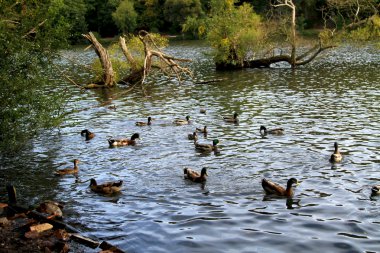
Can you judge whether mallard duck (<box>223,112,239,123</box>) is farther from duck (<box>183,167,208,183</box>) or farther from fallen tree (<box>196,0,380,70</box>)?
fallen tree (<box>196,0,380,70</box>)

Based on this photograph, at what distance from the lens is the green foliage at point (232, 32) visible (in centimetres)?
5369

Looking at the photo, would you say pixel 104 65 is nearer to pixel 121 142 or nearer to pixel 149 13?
pixel 121 142

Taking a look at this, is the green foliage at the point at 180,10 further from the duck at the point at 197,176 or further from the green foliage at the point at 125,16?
the duck at the point at 197,176

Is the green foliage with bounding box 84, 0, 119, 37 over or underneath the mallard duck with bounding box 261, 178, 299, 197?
over

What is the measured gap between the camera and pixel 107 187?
1744 cm

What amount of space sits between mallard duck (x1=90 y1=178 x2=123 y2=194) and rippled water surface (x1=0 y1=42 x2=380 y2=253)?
0.32 meters

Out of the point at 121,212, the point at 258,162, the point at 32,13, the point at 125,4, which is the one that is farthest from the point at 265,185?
the point at 125,4

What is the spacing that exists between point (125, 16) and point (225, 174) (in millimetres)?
97364

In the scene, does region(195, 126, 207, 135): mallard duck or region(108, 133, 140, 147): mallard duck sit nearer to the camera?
region(108, 133, 140, 147): mallard duck

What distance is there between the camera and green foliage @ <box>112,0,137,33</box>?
11100 cm

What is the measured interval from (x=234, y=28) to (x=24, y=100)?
3812 cm

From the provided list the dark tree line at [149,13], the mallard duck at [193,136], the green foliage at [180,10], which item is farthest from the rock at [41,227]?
the green foliage at [180,10]

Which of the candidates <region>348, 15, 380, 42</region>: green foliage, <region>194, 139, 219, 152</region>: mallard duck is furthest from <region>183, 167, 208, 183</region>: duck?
<region>348, 15, 380, 42</region>: green foliage

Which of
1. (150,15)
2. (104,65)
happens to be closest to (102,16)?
(150,15)
